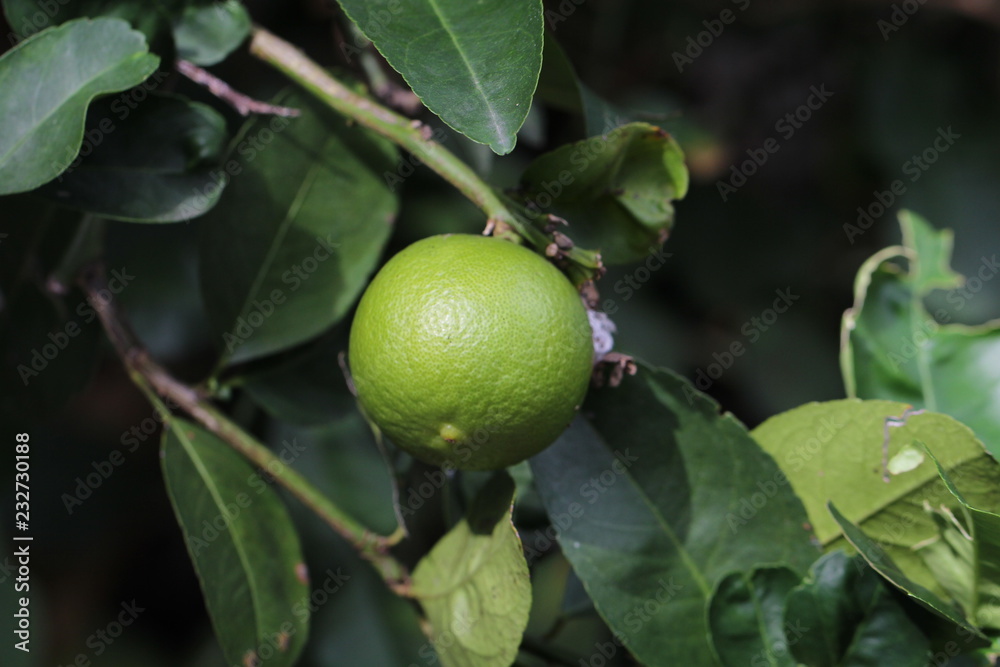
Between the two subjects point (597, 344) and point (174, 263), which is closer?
point (597, 344)

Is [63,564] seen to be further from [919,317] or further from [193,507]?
[919,317]

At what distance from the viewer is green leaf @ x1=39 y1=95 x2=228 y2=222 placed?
31.7 inches

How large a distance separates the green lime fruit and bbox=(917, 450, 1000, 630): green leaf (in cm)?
34

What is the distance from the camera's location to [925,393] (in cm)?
101

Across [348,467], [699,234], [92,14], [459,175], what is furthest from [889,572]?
[699,234]

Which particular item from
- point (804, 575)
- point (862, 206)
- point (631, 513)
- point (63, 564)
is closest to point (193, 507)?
point (631, 513)

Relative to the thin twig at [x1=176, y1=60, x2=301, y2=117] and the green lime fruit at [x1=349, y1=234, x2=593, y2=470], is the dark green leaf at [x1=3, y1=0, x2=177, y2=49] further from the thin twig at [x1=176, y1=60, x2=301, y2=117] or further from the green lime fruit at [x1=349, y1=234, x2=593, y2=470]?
the green lime fruit at [x1=349, y1=234, x2=593, y2=470]

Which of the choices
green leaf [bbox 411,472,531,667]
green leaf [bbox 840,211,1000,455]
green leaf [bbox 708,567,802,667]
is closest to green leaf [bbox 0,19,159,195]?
green leaf [bbox 411,472,531,667]

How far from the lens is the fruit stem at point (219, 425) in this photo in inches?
35.1

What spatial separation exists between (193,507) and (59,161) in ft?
1.11

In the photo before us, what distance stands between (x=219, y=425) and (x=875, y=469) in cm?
66

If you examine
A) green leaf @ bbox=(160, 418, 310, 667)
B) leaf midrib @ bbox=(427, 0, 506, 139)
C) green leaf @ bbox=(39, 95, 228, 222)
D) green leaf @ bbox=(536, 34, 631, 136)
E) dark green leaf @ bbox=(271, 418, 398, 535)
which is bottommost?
dark green leaf @ bbox=(271, 418, 398, 535)

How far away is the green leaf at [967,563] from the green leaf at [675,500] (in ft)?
0.36

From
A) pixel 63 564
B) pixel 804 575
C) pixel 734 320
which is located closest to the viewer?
pixel 804 575
